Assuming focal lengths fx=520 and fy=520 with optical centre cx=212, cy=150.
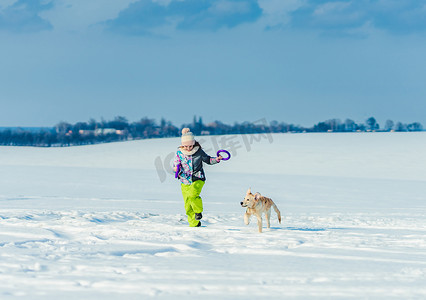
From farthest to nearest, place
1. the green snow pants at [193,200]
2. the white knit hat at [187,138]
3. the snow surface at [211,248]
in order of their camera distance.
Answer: the white knit hat at [187,138], the green snow pants at [193,200], the snow surface at [211,248]

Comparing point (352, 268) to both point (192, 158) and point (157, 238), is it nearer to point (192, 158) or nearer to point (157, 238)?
point (157, 238)

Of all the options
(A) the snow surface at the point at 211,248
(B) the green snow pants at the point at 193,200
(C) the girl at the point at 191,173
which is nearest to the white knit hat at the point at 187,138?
(C) the girl at the point at 191,173

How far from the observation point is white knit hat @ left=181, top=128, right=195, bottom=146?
30.1 ft

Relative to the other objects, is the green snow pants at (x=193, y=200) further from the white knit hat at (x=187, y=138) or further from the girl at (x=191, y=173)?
the white knit hat at (x=187, y=138)

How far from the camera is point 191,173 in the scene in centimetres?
909

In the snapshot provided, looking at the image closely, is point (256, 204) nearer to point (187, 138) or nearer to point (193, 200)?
point (193, 200)

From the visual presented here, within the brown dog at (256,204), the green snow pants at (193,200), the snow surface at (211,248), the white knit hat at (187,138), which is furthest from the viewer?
the white knit hat at (187,138)

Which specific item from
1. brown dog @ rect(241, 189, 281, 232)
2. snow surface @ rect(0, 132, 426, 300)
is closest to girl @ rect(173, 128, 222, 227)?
snow surface @ rect(0, 132, 426, 300)

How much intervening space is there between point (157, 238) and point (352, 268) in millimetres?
2905

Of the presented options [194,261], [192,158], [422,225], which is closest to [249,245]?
[194,261]

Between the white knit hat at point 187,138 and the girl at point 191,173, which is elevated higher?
the white knit hat at point 187,138

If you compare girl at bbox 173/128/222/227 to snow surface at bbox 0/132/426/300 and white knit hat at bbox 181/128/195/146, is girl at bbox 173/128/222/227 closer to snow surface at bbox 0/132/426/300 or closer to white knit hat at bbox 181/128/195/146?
white knit hat at bbox 181/128/195/146

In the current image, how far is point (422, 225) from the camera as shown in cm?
985

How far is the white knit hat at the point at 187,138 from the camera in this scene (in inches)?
361
